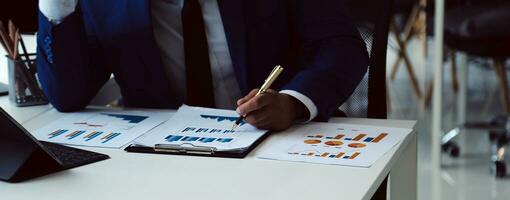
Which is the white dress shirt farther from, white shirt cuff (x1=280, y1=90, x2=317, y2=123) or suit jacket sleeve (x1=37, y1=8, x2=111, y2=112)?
white shirt cuff (x1=280, y1=90, x2=317, y2=123)

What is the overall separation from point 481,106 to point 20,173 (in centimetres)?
385

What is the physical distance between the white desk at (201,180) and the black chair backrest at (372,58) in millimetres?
431

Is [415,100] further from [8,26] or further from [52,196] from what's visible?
[52,196]

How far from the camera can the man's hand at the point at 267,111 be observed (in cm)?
124

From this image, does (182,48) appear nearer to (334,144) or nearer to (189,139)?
(189,139)

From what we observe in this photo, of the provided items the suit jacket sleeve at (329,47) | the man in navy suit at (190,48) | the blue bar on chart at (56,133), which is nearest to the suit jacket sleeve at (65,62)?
the man in navy suit at (190,48)

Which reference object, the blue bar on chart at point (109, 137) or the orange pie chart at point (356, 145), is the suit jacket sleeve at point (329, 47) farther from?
the blue bar on chart at point (109, 137)

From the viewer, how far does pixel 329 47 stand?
1486 mm

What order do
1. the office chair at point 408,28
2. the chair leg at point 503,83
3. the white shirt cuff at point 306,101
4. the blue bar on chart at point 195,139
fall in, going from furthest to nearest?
the office chair at point 408,28, the chair leg at point 503,83, the white shirt cuff at point 306,101, the blue bar on chart at point 195,139

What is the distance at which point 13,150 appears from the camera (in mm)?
1049

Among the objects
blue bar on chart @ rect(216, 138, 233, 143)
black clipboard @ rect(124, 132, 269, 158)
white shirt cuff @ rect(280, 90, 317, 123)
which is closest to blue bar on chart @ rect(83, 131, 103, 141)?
black clipboard @ rect(124, 132, 269, 158)

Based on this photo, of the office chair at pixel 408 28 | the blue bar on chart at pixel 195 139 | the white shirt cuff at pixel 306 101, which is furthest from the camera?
the office chair at pixel 408 28

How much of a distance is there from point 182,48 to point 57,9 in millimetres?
308

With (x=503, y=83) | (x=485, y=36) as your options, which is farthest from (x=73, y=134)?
(x=503, y=83)
